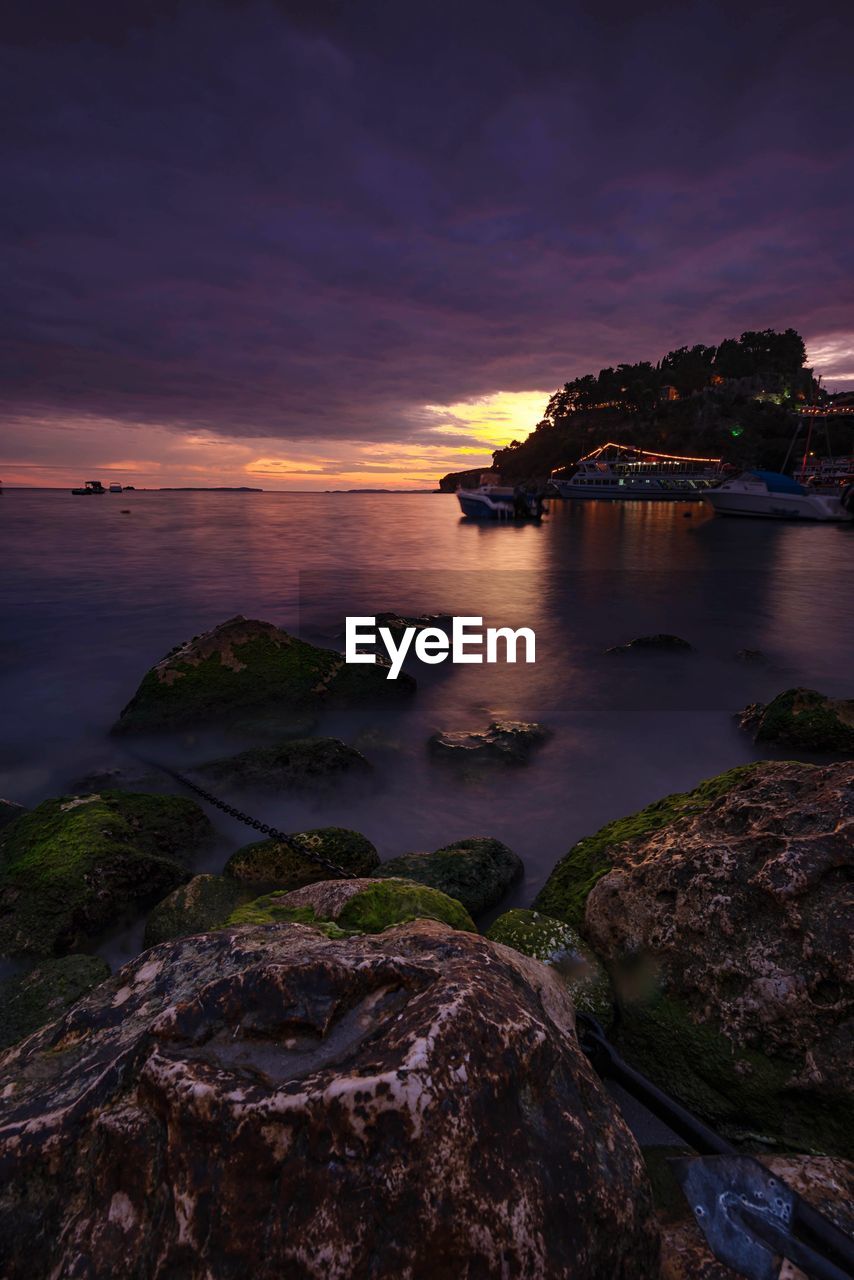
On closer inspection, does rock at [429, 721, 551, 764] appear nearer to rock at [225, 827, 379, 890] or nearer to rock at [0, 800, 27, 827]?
rock at [225, 827, 379, 890]

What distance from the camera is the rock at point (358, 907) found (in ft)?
10.9

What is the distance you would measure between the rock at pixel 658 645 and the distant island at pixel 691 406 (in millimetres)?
103103

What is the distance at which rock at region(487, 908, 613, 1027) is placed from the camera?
3330 millimetres

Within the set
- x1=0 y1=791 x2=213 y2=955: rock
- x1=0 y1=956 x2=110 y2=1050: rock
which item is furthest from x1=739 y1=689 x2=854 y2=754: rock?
x1=0 y1=956 x2=110 y2=1050: rock

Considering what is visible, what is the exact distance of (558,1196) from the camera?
5.23ft

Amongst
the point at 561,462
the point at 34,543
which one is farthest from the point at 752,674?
the point at 561,462

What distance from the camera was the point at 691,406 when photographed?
122 metres

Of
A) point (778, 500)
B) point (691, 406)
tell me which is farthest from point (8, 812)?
point (691, 406)

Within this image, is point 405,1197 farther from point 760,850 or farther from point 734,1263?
point 760,850

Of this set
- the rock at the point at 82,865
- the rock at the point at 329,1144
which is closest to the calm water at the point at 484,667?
the rock at the point at 82,865

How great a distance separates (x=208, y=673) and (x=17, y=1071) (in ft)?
26.6

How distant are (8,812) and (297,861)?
3.92 meters

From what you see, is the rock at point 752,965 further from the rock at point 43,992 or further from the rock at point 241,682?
the rock at point 241,682

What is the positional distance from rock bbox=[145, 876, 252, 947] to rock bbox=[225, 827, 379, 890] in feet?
1.08
